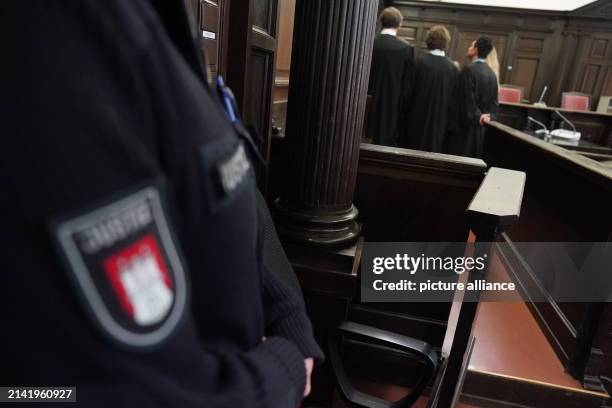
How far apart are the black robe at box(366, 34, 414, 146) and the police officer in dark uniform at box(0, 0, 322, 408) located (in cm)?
305

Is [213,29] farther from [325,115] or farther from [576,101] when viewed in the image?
[576,101]

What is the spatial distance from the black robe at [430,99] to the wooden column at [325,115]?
7.26ft

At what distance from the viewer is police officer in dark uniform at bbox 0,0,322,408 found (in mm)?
250

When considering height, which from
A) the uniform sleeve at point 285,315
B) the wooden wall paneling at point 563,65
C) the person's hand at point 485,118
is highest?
the wooden wall paneling at point 563,65

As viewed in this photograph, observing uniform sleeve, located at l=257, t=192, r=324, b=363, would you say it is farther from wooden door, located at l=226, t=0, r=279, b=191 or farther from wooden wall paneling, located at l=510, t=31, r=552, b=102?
wooden wall paneling, located at l=510, t=31, r=552, b=102

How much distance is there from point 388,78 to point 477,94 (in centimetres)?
80

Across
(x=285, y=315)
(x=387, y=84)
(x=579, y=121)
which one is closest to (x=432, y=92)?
(x=387, y=84)

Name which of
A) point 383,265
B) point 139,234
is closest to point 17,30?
point 139,234

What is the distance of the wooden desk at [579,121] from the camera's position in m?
5.36

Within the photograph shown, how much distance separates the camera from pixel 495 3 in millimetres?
7191

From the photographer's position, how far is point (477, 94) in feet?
11.4

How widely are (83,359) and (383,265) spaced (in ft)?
5.25

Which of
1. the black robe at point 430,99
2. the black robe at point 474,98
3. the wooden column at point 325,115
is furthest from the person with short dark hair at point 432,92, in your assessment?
the wooden column at point 325,115

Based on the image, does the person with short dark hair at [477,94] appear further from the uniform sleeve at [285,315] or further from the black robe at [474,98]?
the uniform sleeve at [285,315]
